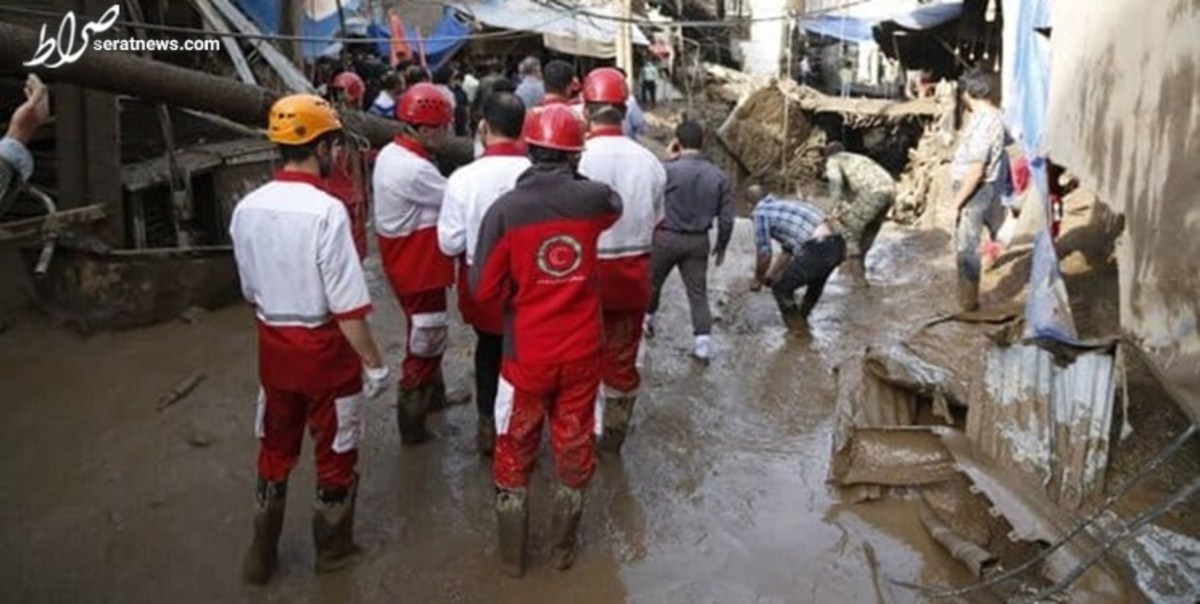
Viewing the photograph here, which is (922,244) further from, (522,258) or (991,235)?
(522,258)

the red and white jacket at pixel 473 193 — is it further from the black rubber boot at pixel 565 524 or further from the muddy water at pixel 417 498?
the muddy water at pixel 417 498

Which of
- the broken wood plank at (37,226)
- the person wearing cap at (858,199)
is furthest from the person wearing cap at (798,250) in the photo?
the broken wood plank at (37,226)

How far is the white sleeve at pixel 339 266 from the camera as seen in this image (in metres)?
3.44

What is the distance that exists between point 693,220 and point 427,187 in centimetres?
214

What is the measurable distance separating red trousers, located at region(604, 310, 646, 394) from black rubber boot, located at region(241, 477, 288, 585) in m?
1.73

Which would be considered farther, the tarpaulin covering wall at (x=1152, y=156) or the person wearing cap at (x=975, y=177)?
the person wearing cap at (x=975, y=177)

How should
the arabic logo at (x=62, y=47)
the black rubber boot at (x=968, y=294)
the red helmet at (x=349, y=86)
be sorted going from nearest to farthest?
the arabic logo at (x=62, y=47)
the black rubber boot at (x=968, y=294)
the red helmet at (x=349, y=86)

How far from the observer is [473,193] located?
4297 millimetres

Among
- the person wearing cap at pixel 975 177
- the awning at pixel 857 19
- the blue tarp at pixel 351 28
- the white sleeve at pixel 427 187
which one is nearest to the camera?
the white sleeve at pixel 427 187

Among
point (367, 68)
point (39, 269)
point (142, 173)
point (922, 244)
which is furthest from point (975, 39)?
point (39, 269)

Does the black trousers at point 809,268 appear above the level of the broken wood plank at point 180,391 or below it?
above

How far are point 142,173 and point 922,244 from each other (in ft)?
24.6

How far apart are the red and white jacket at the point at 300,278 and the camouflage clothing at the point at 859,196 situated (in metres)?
5.52

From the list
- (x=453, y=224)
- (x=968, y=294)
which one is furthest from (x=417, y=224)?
(x=968, y=294)
